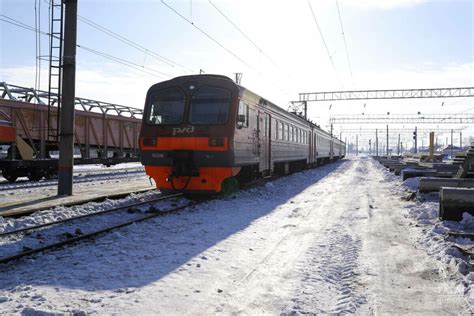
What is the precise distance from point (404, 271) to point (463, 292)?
0.85m

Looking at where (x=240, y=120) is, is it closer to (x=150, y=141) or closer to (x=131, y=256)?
(x=150, y=141)

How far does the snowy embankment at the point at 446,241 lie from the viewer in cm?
454

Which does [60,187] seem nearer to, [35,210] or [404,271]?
[35,210]

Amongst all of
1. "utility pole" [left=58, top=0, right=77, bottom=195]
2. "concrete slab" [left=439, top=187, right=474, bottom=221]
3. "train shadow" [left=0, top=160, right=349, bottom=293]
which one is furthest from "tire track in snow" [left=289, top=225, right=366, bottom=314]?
"utility pole" [left=58, top=0, right=77, bottom=195]

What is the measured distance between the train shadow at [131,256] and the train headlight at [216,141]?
7.31 feet

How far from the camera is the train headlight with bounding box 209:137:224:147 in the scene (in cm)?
1029

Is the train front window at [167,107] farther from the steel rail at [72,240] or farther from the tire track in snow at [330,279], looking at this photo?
the tire track in snow at [330,279]

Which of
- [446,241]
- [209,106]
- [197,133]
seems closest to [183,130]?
[197,133]

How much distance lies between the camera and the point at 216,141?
1035 centimetres

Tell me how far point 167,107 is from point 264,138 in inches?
152

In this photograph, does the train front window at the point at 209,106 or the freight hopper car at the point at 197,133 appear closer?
the freight hopper car at the point at 197,133

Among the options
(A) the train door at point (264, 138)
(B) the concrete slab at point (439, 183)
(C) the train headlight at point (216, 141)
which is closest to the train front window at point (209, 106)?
(C) the train headlight at point (216, 141)

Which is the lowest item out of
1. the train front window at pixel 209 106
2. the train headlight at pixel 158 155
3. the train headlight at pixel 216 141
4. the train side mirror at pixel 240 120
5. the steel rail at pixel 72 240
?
the steel rail at pixel 72 240

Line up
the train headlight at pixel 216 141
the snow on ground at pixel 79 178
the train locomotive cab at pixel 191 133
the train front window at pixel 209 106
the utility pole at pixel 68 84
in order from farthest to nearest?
the snow on ground at pixel 79 178
the utility pole at pixel 68 84
the train front window at pixel 209 106
the train locomotive cab at pixel 191 133
the train headlight at pixel 216 141
